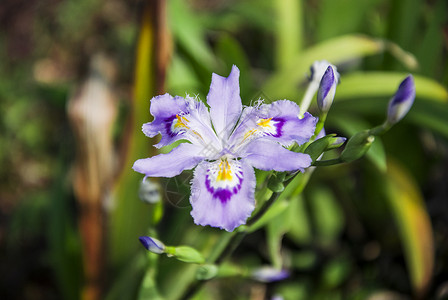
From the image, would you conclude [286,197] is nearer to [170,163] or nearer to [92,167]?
[170,163]

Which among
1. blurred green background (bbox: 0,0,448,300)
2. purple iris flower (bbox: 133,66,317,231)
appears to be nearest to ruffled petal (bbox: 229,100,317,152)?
purple iris flower (bbox: 133,66,317,231)

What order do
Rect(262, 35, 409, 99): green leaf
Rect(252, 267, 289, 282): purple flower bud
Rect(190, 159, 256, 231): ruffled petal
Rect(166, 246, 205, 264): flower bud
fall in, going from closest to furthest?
1. Rect(190, 159, 256, 231): ruffled petal
2. Rect(166, 246, 205, 264): flower bud
3. Rect(252, 267, 289, 282): purple flower bud
4. Rect(262, 35, 409, 99): green leaf

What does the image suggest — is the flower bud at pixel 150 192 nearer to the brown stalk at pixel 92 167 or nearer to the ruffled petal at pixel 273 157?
the ruffled petal at pixel 273 157

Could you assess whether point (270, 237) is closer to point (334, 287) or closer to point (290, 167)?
point (290, 167)

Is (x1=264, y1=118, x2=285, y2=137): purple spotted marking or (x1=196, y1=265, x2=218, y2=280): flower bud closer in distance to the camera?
(x1=264, y1=118, x2=285, y2=137): purple spotted marking

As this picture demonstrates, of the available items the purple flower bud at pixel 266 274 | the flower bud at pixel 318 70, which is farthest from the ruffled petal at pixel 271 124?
the purple flower bud at pixel 266 274

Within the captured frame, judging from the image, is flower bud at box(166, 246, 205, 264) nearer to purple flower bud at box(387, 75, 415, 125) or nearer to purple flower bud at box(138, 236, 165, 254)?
purple flower bud at box(138, 236, 165, 254)

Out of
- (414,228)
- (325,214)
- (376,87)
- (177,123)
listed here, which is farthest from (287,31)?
(177,123)
